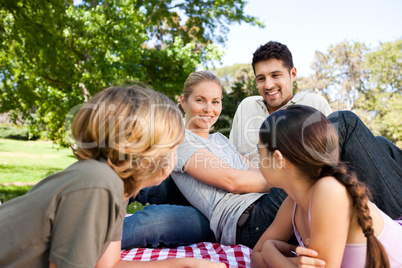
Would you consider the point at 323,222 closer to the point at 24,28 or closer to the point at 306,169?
the point at 306,169

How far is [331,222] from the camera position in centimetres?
159

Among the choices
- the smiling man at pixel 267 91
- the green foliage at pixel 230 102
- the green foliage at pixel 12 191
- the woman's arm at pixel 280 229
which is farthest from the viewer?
the green foliage at pixel 230 102

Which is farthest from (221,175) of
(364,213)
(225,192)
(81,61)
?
(81,61)

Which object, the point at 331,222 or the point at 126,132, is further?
the point at 331,222

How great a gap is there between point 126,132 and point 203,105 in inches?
64.5

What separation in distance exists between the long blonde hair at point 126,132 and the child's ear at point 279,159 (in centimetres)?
65

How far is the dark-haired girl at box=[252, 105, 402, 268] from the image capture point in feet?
5.26

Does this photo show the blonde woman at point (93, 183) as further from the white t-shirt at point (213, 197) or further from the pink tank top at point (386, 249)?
the pink tank top at point (386, 249)

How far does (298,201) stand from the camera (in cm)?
189

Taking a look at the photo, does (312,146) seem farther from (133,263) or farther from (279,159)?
(133,263)

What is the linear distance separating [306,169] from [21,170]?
14.1 m

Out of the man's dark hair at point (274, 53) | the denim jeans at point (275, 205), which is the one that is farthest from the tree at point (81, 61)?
the denim jeans at point (275, 205)

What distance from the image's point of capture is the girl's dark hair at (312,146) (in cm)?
167

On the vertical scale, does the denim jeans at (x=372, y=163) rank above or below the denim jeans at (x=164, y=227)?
above
